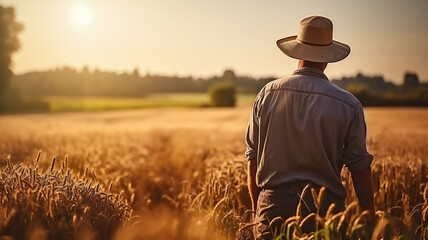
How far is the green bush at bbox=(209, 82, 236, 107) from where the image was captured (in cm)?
6103

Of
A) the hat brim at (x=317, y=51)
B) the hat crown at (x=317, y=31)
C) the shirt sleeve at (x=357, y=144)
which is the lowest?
the shirt sleeve at (x=357, y=144)

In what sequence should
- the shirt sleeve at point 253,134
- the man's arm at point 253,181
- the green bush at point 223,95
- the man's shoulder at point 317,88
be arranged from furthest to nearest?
the green bush at point 223,95 → the man's arm at point 253,181 → the shirt sleeve at point 253,134 → the man's shoulder at point 317,88

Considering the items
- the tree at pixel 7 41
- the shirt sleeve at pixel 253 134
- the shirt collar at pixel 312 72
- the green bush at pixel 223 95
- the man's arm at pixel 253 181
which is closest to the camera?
the shirt collar at pixel 312 72

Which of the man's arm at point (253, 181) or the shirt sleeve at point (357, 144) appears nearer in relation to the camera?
the shirt sleeve at point (357, 144)

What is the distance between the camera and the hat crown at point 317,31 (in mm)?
4340

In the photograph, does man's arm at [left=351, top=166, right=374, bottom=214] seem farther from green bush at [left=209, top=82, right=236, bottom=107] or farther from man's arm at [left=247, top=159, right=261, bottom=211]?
green bush at [left=209, top=82, right=236, bottom=107]

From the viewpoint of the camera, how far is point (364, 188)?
4.20 meters

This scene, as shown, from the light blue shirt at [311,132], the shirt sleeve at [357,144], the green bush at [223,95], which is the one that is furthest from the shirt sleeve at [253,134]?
the green bush at [223,95]

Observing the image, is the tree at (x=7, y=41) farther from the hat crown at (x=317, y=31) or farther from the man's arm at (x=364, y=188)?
the man's arm at (x=364, y=188)

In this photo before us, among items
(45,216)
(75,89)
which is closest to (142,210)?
(45,216)

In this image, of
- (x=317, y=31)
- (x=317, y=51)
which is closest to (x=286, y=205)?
(x=317, y=51)

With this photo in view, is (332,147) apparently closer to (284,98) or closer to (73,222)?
(284,98)

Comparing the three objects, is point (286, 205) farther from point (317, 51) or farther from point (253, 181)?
point (317, 51)

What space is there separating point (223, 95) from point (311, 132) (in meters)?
57.4
